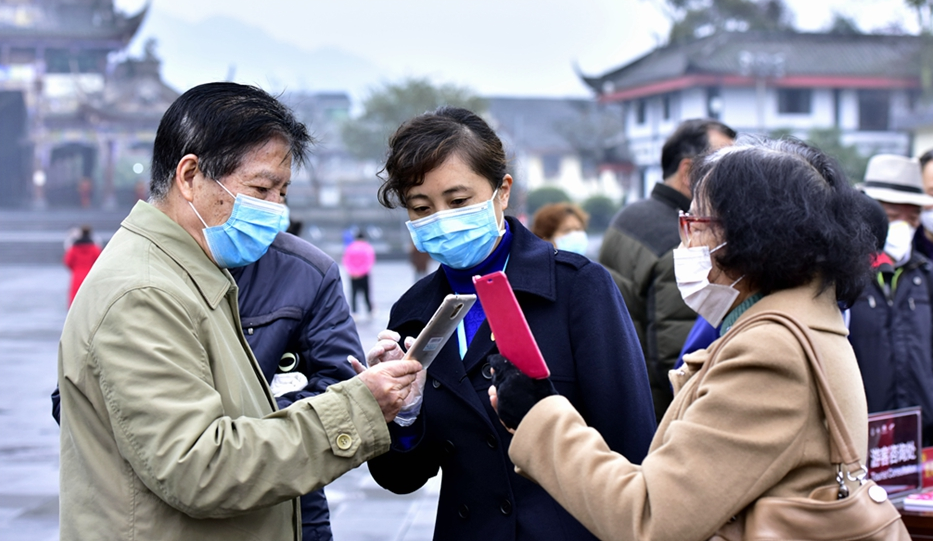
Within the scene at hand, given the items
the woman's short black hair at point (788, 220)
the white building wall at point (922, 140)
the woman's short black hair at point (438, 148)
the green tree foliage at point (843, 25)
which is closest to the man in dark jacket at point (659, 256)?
the woman's short black hair at point (438, 148)

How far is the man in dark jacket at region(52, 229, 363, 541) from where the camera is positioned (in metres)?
2.41

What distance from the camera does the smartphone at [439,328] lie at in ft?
5.57

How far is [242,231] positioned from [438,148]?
1.56 feet

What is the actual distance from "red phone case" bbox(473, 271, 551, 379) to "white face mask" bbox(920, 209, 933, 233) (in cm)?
406

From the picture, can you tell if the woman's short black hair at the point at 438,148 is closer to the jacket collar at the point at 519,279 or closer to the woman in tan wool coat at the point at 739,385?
the jacket collar at the point at 519,279

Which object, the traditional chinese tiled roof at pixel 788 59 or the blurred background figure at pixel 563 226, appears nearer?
the blurred background figure at pixel 563 226

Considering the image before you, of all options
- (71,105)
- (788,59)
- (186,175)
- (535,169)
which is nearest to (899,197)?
(186,175)

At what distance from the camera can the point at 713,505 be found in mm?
1378

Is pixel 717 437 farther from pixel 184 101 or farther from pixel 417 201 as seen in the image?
pixel 184 101

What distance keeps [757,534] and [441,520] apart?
82cm

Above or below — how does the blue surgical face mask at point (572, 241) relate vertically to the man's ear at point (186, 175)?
below

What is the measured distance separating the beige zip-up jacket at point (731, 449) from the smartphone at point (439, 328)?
0.35m

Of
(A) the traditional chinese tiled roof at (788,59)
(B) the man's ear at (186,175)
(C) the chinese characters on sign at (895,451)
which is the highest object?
(A) the traditional chinese tiled roof at (788,59)

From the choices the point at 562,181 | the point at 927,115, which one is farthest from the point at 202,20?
the point at 927,115
